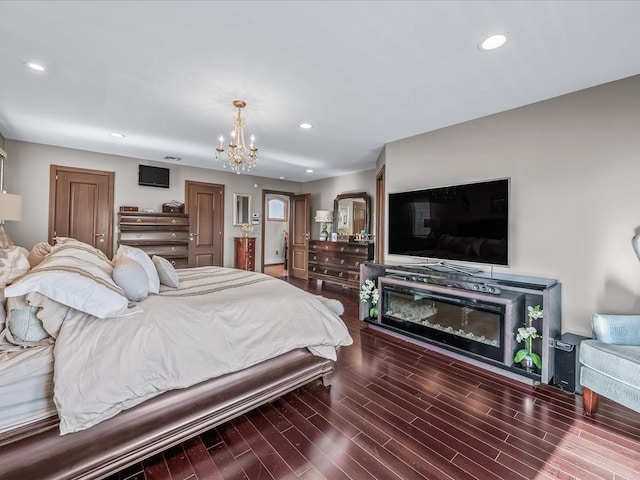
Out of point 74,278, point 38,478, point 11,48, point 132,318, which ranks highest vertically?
point 11,48

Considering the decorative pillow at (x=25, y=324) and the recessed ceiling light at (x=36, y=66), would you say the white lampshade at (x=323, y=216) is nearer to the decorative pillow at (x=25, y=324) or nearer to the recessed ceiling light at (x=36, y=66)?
the recessed ceiling light at (x=36, y=66)

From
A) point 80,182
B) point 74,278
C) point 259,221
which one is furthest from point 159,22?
point 259,221

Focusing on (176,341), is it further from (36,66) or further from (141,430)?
(36,66)

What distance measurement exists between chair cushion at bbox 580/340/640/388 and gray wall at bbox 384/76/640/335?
0.62 metres

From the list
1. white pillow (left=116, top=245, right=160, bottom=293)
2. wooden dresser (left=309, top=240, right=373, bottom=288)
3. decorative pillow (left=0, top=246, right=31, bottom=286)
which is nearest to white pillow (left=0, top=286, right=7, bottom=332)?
decorative pillow (left=0, top=246, right=31, bottom=286)

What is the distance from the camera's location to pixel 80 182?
4.76 m

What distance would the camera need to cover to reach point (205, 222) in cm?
611

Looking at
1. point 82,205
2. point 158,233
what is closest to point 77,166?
point 82,205

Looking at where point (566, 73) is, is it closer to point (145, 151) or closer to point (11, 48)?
point (11, 48)

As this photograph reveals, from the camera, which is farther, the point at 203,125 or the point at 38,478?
the point at 203,125

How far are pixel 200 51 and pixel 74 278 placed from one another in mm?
1695

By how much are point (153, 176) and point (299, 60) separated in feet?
14.0

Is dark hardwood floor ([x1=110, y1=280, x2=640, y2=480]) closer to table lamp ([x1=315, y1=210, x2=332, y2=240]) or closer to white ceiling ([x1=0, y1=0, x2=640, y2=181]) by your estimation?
white ceiling ([x1=0, y1=0, x2=640, y2=181])

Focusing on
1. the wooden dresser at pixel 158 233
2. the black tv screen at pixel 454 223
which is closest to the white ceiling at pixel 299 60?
the black tv screen at pixel 454 223
